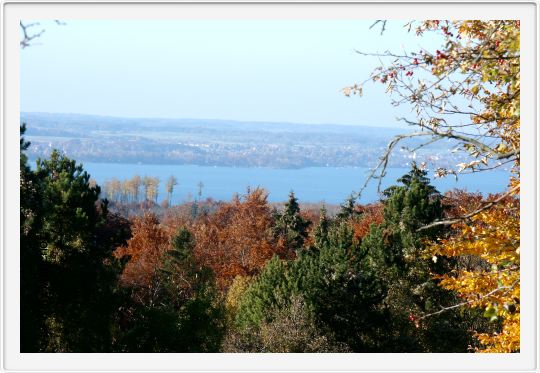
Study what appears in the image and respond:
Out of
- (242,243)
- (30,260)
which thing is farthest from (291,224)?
(30,260)

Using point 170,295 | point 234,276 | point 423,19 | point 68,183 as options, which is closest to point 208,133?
point 234,276

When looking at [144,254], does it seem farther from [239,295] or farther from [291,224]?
[239,295]

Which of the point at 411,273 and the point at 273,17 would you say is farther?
the point at 411,273

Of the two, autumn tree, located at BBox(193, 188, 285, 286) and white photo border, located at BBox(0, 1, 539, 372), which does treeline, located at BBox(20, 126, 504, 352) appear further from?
white photo border, located at BBox(0, 1, 539, 372)

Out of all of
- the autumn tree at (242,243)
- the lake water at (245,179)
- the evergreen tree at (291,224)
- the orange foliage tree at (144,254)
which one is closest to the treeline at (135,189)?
the lake water at (245,179)

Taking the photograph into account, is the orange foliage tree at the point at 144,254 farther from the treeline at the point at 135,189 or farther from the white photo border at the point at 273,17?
the white photo border at the point at 273,17

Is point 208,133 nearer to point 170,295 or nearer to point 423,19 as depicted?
point 170,295

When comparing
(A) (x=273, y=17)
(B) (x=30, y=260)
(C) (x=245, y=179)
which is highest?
(A) (x=273, y=17)
